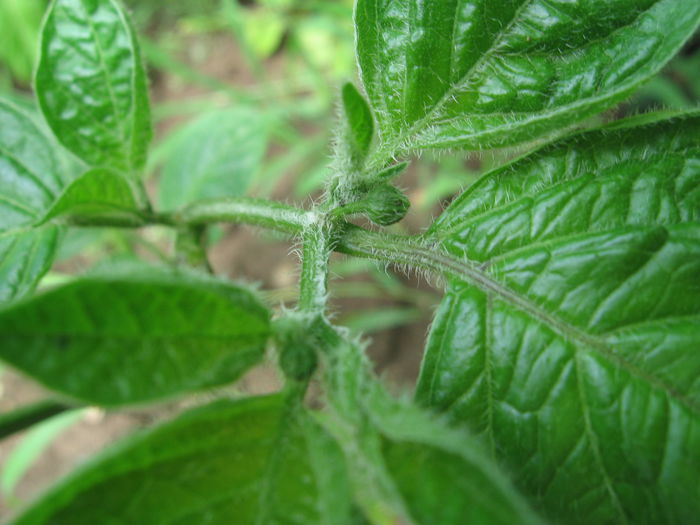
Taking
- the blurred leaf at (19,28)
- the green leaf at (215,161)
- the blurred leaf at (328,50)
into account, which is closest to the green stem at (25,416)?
the green leaf at (215,161)

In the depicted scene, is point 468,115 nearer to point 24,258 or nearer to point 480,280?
point 480,280

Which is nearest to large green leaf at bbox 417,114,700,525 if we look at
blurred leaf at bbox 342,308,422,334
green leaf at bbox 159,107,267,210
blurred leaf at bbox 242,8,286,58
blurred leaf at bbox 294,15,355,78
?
green leaf at bbox 159,107,267,210

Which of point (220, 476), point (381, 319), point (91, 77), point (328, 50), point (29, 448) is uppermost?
point (328, 50)

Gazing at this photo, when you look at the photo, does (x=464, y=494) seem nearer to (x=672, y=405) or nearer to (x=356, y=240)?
(x=672, y=405)

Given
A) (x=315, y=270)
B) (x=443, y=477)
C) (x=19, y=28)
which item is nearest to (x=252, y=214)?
(x=315, y=270)

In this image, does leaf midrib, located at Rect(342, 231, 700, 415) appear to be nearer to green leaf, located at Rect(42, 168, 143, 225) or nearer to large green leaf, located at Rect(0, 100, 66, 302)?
green leaf, located at Rect(42, 168, 143, 225)

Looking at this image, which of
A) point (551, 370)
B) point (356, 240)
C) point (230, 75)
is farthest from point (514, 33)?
point (230, 75)
